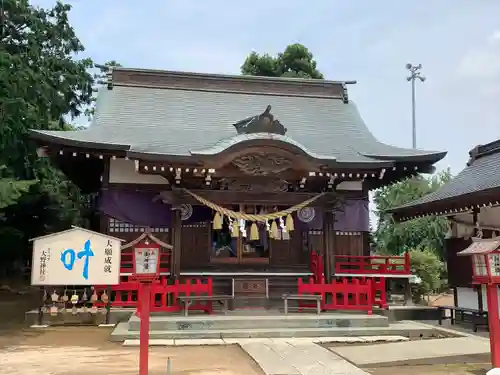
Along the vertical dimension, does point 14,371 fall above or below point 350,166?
below

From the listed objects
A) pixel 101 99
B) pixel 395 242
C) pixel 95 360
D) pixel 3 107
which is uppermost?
pixel 101 99

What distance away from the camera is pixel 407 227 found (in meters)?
24.3

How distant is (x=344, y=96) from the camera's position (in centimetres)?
1644

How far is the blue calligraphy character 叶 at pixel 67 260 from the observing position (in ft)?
20.8

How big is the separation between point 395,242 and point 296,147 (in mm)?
15801

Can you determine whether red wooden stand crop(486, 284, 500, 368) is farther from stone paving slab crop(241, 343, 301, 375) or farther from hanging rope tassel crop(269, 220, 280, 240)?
hanging rope tassel crop(269, 220, 280, 240)

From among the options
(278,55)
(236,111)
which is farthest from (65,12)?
(278,55)

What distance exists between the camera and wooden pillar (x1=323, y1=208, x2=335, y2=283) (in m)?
11.8

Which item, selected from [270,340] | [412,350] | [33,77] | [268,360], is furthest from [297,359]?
[33,77]

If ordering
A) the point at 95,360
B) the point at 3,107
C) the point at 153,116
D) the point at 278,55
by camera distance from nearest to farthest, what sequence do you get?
the point at 95,360, the point at 3,107, the point at 153,116, the point at 278,55

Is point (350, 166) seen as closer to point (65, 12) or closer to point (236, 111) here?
point (236, 111)

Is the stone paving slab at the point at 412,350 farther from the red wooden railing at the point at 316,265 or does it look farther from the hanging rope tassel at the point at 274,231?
the hanging rope tassel at the point at 274,231

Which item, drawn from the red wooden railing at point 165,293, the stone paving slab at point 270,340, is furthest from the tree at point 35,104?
the stone paving slab at point 270,340

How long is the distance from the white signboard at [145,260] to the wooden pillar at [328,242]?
622 centimetres
